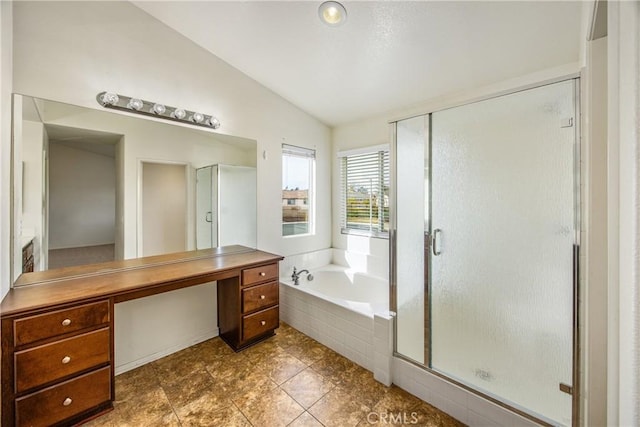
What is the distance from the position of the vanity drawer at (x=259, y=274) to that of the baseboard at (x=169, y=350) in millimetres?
725

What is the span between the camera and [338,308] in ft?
7.20

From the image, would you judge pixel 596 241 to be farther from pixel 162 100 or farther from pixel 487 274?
pixel 162 100

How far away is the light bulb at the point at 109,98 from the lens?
1.81 meters

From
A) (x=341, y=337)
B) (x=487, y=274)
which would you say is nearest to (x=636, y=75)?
(x=487, y=274)

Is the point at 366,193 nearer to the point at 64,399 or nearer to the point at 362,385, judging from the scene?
the point at 362,385

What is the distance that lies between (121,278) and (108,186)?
0.69 m

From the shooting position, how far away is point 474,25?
1691 mm

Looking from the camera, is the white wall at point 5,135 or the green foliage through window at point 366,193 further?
the green foliage through window at point 366,193

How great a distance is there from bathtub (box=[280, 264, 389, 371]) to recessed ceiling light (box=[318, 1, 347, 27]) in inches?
83.8

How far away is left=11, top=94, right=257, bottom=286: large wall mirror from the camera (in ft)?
5.27

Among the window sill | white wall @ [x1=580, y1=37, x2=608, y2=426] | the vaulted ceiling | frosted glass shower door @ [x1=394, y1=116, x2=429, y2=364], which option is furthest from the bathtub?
the vaulted ceiling

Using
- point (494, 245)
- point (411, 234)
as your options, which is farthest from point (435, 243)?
point (494, 245)

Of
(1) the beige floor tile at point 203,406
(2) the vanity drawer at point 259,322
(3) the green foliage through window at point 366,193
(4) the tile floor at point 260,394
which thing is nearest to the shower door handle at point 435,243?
(4) the tile floor at point 260,394

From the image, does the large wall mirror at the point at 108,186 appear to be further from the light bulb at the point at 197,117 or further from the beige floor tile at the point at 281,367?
the beige floor tile at the point at 281,367
